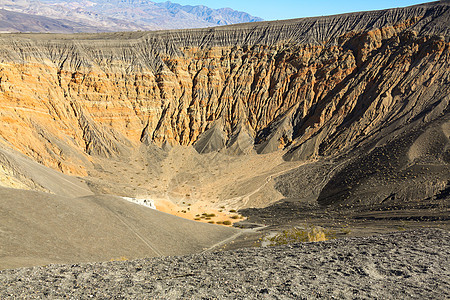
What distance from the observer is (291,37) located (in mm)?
67312

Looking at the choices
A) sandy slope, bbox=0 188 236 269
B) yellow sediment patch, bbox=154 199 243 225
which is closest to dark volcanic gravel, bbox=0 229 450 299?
sandy slope, bbox=0 188 236 269

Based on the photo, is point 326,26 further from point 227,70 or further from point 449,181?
point 449,181

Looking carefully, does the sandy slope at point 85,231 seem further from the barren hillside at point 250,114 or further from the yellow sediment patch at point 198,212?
the yellow sediment patch at point 198,212

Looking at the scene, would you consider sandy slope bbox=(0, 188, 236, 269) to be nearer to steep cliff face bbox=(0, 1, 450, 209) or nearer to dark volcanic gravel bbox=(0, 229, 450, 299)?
dark volcanic gravel bbox=(0, 229, 450, 299)

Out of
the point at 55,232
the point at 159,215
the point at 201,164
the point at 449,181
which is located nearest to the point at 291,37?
the point at 201,164

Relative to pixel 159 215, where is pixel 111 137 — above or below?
above

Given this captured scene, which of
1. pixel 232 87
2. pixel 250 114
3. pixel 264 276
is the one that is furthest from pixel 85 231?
pixel 232 87

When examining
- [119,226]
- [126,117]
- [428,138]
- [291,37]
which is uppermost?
[291,37]

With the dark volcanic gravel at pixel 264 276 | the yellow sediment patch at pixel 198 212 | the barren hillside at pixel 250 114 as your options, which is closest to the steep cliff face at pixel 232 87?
the barren hillside at pixel 250 114

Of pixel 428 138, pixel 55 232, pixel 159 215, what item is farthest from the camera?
pixel 428 138

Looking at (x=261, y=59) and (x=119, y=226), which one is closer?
(x=119, y=226)

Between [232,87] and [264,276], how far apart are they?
2227 inches

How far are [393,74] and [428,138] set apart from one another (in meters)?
18.3

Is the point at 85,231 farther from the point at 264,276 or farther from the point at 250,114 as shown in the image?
the point at 250,114
